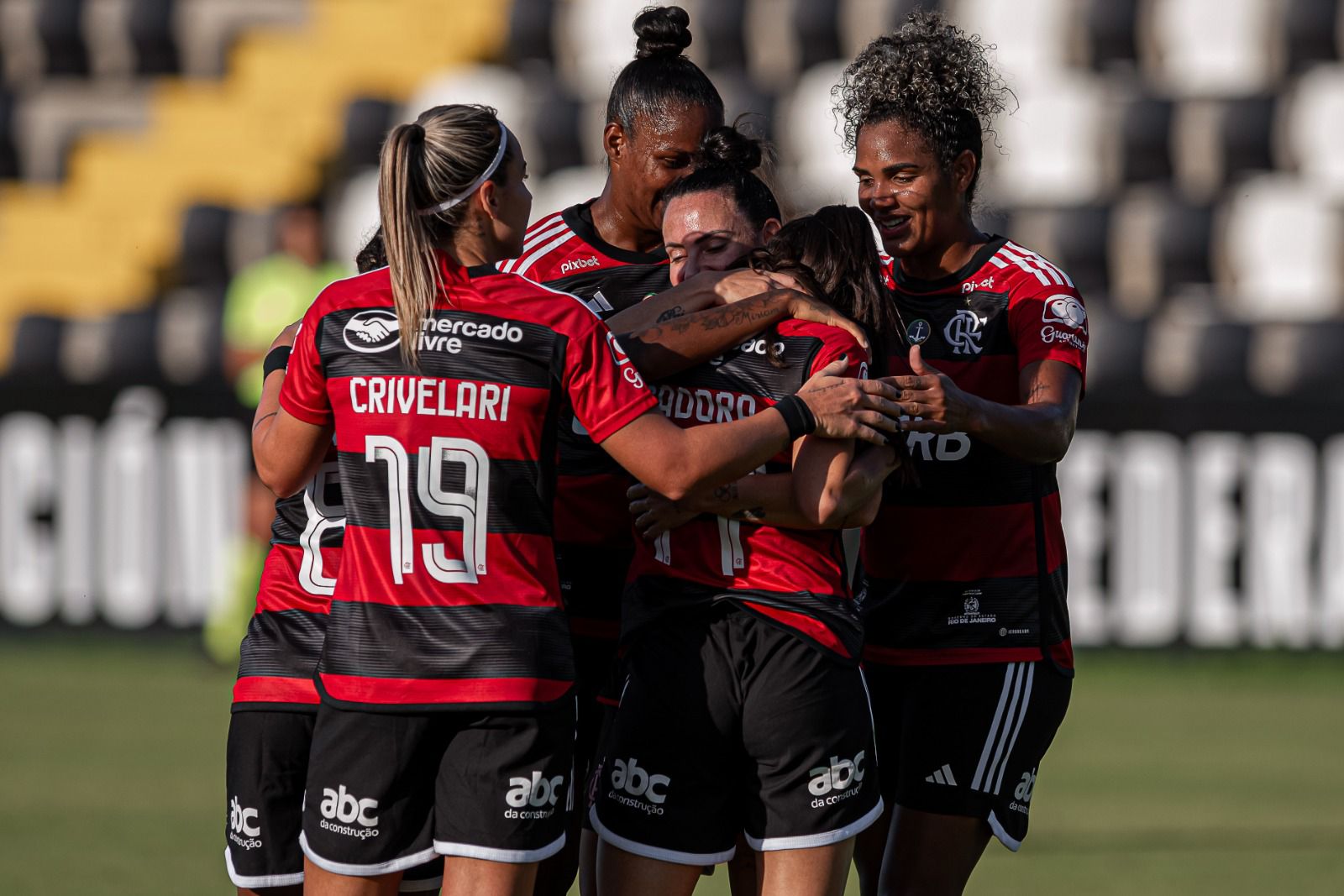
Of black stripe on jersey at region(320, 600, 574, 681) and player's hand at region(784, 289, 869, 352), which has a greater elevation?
player's hand at region(784, 289, 869, 352)

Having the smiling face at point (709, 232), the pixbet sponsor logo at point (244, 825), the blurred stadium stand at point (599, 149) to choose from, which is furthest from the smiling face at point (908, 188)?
the blurred stadium stand at point (599, 149)

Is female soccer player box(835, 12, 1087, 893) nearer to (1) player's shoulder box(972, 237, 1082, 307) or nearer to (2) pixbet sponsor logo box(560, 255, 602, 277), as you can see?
(1) player's shoulder box(972, 237, 1082, 307)

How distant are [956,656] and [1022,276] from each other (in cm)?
92

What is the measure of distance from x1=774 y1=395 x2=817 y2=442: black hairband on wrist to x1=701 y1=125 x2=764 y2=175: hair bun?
0.86m

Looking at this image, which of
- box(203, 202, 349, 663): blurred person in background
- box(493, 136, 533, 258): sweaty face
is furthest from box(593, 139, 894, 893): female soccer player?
box(203, 202, 349, 663): blurred person in background

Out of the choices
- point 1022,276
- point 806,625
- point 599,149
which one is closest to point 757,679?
point 806,625

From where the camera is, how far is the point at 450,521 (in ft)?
12.1

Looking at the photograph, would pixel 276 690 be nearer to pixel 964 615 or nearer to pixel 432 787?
pixel 432 787

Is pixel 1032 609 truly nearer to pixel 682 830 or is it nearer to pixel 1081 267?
pixel 682 830

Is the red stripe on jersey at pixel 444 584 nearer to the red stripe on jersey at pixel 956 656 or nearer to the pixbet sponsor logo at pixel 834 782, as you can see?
the pixbet sponsor logo at pixel 834 782

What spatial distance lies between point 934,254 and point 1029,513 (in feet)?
2.21

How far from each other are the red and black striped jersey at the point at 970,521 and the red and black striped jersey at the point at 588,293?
66 centimetres

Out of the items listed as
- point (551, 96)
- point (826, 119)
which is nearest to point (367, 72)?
point (551, 96)

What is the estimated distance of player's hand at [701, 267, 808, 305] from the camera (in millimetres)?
3984
